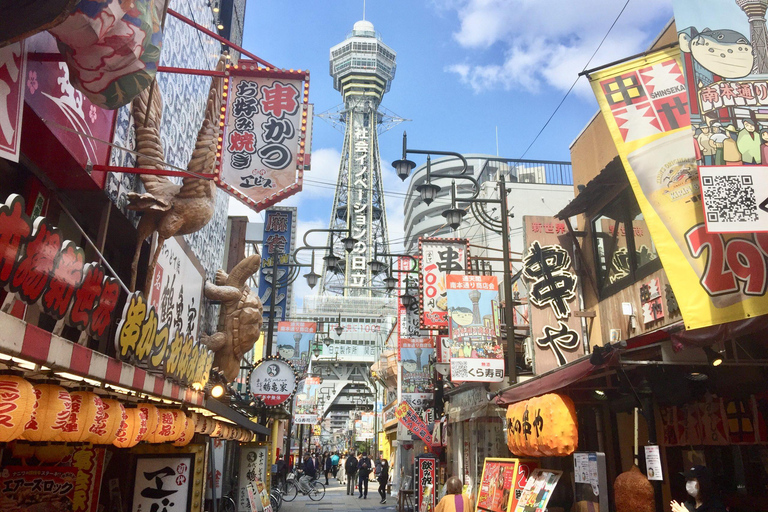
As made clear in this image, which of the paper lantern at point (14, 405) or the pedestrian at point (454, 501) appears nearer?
the paper lantern at point (14, 405)

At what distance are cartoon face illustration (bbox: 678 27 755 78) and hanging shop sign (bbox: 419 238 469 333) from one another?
12.3m

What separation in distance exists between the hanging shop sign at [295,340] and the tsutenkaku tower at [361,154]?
9338 centimetres

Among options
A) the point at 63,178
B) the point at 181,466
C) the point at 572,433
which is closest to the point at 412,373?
the point at 181,466

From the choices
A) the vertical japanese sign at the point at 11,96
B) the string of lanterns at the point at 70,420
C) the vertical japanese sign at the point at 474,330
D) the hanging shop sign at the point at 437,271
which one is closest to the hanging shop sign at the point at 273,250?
the hanging shop sign at the point at 437,271

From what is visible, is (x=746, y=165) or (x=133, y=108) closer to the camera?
(x=746, y=165)

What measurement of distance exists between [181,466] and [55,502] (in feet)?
7.81

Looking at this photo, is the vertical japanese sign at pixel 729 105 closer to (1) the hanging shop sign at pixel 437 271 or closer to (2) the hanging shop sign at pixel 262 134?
(2) the hanging shop sign at pixel 262 134

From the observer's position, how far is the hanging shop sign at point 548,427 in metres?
8.39

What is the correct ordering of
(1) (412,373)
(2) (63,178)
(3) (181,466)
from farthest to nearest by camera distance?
(1) (412,373)
(3) (181,466)
(2) (63,178)

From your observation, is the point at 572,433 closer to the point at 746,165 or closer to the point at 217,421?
the point at 746,165

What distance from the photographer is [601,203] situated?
38.0 feet

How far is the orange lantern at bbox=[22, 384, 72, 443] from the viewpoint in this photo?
206 inches

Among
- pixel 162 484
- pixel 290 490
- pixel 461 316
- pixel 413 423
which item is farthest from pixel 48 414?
pixel 290 490

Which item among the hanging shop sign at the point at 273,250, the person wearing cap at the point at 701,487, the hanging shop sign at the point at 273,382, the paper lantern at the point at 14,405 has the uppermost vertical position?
the hanging shop sign at the point at 273,250
